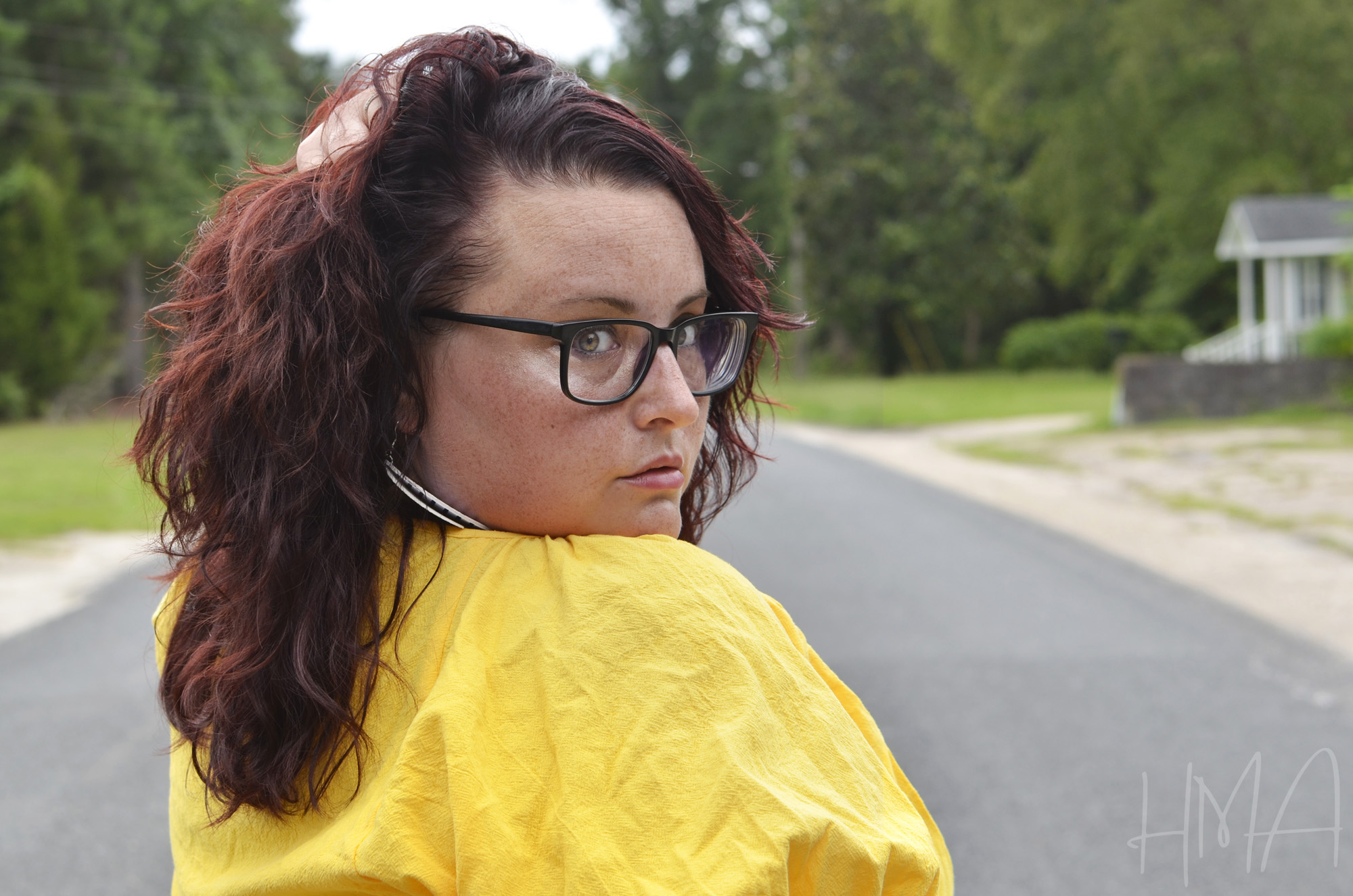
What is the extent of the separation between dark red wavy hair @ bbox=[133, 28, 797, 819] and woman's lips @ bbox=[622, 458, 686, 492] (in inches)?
7.2

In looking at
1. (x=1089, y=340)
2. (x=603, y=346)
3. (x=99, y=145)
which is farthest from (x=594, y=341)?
(x=1089, y=340)

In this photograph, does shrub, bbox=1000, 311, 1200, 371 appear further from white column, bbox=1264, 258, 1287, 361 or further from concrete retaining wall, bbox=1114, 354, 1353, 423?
concrete retaining wall, bbox=1114, 354, 1353, 423

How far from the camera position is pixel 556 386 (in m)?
0.93

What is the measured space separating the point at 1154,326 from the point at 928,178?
8723 millimetres

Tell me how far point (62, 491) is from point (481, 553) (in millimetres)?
13534

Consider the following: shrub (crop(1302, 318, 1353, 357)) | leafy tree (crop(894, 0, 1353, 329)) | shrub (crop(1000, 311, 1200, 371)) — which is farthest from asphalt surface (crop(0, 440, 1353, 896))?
shrub (crop(1000, 311, 1200, 371))

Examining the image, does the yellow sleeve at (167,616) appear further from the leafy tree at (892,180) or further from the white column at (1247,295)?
the leafy tree at (892,180)

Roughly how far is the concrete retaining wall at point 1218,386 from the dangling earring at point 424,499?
18.3m

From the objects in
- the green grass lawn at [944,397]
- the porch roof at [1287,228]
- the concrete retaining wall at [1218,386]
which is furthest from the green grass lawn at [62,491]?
the porch roof at [1287,228]

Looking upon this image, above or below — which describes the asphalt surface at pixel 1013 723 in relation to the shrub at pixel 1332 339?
below

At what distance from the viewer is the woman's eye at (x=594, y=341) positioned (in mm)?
940

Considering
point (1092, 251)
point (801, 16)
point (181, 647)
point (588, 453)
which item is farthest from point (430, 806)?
point (801, 16)

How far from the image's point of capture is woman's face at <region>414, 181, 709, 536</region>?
92 cm

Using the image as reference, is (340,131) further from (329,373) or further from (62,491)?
(62,491)
